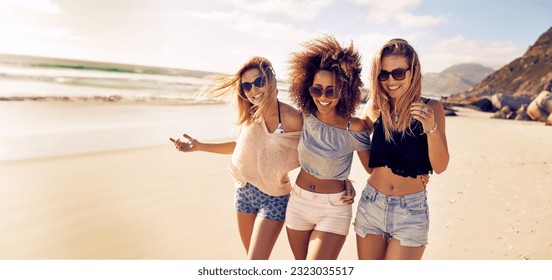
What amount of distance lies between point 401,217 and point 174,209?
372 cm

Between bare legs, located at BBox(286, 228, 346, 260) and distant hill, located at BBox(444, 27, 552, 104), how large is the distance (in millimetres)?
42367

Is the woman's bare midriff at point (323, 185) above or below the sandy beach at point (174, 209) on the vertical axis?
above

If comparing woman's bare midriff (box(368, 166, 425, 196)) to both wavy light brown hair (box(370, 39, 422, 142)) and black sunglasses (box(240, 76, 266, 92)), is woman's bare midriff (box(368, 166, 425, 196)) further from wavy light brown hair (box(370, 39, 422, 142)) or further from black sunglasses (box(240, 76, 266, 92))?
black sunglasses (box(240, 76, 266, 92))

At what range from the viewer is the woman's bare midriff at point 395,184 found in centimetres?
294

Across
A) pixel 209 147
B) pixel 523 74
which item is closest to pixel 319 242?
pixel 209 147

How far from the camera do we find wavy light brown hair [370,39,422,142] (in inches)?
114

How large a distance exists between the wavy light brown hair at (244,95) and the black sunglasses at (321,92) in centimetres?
45

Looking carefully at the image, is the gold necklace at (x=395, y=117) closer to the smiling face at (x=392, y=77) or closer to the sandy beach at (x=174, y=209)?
the smiling face at (x=392, y=77)

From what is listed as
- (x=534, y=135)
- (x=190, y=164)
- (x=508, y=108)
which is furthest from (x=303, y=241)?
(x=508, y=108)

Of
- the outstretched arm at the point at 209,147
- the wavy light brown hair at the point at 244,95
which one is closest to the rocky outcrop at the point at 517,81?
the outstretched arm at the point at 209,147

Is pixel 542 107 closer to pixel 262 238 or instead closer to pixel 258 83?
pixel 258 83

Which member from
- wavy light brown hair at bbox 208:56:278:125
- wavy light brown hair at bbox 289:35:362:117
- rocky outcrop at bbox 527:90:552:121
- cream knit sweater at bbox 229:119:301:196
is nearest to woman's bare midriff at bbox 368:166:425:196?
wavy light brown hair at bbox 289:35:362:117
